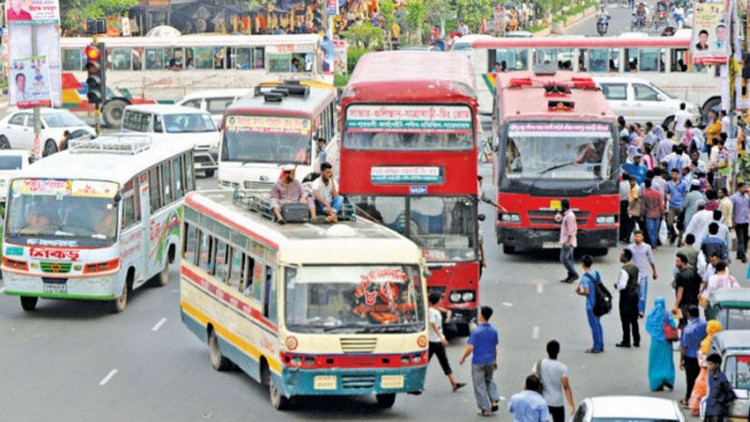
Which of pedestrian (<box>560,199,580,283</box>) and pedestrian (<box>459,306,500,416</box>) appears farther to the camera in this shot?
pedestrian (<box>560,199,580,283</box>)

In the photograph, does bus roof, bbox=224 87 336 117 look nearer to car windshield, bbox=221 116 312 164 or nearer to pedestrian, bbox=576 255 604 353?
car windshield, bbox=221 116 312 164

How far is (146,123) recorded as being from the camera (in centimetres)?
4600

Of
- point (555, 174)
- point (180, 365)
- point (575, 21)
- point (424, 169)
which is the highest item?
point (424, 169)

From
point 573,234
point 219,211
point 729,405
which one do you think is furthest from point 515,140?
point 729,405

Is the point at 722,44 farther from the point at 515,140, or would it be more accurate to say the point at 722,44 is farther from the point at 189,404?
the point at 189,404

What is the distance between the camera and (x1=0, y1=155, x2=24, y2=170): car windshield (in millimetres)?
39906

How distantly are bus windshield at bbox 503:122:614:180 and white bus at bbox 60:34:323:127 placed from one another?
28.4 metres

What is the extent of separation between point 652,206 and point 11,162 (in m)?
15.1

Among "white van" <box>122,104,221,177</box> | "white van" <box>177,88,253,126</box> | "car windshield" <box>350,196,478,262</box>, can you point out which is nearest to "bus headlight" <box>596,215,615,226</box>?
"car windshield" <box>350,196,478,262</box>

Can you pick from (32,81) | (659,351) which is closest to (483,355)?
(659,351)

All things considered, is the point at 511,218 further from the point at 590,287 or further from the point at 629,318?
the point at 590,287

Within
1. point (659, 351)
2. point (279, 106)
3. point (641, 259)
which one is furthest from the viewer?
point (279, 106)

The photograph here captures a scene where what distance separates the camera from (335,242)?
2041 cm

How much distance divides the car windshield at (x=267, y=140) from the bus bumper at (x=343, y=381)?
17.4 m
